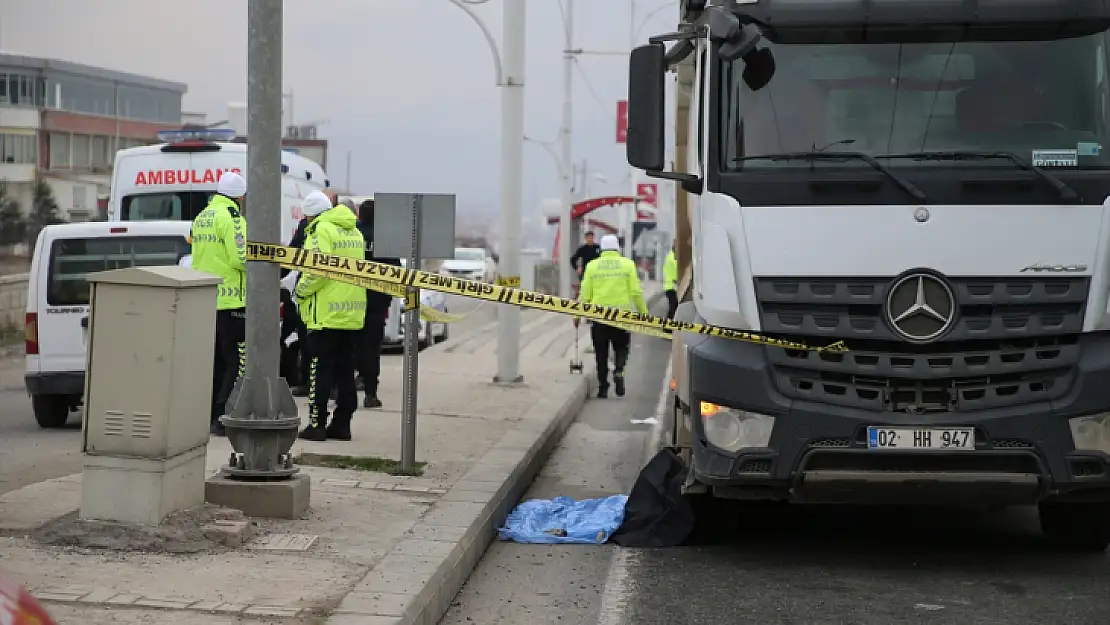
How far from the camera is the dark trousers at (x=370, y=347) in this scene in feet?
46.4

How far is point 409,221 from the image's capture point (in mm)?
10898

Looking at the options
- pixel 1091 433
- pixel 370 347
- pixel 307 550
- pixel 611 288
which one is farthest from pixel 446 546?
pixel 611 288

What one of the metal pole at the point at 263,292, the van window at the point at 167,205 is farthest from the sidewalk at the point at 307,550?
the van window at the point at 167,205

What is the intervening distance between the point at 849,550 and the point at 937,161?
2444 mm

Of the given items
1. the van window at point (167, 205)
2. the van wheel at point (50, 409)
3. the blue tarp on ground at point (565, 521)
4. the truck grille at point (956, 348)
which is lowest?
the blue tarp on ground at point (565, 521)

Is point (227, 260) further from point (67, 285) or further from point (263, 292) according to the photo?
point (263, 292)

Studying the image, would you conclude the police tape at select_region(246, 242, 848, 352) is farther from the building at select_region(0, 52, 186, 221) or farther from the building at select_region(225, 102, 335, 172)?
the building at select_region(0, 52, 186, 221)

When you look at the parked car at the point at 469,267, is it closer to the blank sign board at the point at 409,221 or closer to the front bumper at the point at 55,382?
the front bumper at the point at 55,382

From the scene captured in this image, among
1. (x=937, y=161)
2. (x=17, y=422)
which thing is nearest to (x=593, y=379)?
(x=17, y=422)

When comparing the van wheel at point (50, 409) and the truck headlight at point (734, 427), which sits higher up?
the truck headlight at point (734, 427)

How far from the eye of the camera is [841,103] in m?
8.34

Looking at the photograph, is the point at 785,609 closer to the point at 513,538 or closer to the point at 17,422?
the point at 513,538

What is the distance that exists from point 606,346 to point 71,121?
A: 143ft

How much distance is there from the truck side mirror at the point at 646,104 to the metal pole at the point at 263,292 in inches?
77.0
